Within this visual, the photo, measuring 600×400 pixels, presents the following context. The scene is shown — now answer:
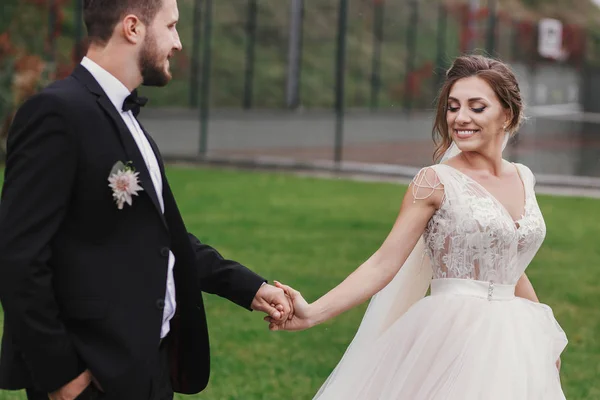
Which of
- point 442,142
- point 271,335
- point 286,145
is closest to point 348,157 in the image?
point 286,145

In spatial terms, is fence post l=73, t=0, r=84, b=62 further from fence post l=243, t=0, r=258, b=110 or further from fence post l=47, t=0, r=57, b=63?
fence post l=243, t=0, r=258, b=110

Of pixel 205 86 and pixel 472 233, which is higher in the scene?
pixel 472 233

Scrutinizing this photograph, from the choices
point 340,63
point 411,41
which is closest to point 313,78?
point 411,41

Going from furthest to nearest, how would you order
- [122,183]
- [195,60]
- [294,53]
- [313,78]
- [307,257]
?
[313,78] < [294,53] < [195,60] < [307,257] < [122,183]

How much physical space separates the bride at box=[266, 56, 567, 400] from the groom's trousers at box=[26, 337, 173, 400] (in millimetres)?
836

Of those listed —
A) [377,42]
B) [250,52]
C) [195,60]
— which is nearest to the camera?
[195,60]

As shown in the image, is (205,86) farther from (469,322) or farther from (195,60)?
(469,322)

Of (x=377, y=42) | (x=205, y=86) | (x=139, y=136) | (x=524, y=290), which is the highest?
(x=139, y=136)

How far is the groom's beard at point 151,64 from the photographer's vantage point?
10.8ft

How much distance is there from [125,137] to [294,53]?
22.0 m

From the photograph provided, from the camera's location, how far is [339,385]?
4430 mm

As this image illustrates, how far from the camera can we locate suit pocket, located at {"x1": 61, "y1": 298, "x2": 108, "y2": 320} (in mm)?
3172

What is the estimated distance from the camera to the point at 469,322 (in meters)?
4.19

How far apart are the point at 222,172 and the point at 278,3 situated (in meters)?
7.85
